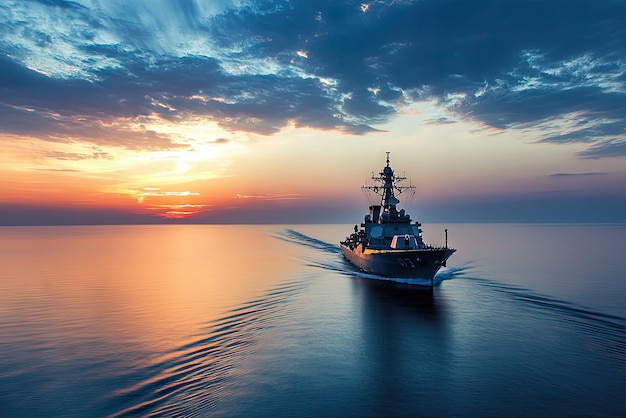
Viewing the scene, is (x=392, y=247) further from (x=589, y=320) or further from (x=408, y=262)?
(x=589, y=320)

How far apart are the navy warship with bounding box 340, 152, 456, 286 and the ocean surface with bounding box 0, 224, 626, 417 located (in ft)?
8.24

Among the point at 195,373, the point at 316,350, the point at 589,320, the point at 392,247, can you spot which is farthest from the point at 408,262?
the point at 195,373

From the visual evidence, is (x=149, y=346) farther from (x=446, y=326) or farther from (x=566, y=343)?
(x=566, y=343)

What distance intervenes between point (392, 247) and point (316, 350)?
25329 mm

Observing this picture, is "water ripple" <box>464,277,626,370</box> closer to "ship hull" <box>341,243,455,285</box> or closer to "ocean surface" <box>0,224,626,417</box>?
"ocean surface" <box>0,224,626,417</box>

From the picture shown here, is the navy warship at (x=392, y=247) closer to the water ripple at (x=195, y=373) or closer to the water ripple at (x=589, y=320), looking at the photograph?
the water ripple at (x=589, y=320)

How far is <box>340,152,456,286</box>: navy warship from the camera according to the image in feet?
120

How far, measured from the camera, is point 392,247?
42.6 m

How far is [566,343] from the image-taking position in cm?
1956

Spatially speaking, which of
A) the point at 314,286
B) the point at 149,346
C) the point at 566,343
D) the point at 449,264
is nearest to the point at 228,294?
the point at 314,286

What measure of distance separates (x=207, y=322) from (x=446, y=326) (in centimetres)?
1675

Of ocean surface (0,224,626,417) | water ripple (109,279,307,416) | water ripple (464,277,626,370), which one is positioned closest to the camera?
water ripple (109,279,307,416)

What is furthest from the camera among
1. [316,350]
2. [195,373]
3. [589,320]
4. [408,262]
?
[408,262]

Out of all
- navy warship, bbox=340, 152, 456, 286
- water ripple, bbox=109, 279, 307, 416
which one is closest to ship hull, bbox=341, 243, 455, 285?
navy warship, bbox=340, 152, 456, 286
